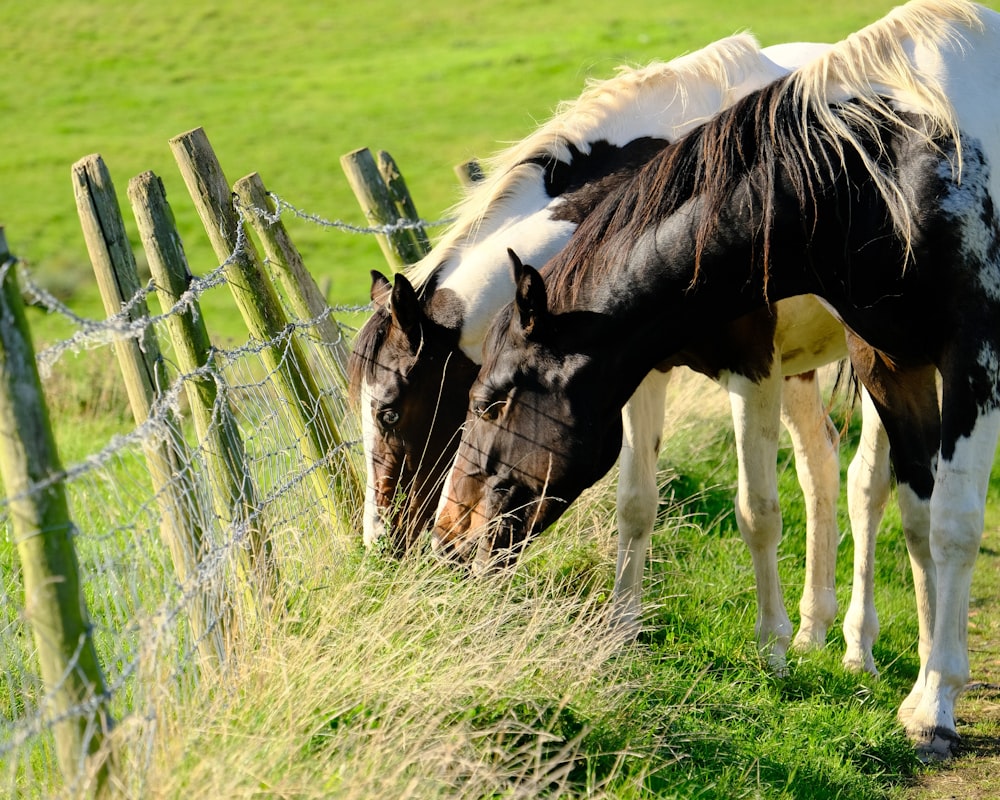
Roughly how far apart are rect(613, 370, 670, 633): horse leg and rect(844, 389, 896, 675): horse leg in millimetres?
890

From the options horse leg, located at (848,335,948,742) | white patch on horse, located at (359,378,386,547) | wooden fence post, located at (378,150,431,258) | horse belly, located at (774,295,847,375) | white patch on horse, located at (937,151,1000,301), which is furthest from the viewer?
wooden fence post, located at (378,150,431,258)

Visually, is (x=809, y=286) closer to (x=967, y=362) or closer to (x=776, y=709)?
(x=967, y=362)

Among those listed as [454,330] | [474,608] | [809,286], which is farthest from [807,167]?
[474,608]

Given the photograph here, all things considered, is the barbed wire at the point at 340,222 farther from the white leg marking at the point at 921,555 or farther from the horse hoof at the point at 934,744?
the horse hoof at the point at 934,744

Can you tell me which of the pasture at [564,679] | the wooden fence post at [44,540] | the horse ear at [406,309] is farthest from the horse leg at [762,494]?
the wooden fence post at [44,540]

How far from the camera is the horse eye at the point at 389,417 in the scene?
14.8ft

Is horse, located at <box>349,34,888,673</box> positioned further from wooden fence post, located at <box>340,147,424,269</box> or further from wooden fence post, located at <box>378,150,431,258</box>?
wooden fence post, located at <box>378,150,431,258</box>

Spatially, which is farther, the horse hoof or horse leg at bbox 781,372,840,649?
horse leg at bbox 781,372,840,649

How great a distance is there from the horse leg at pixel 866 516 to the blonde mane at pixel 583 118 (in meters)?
1.52

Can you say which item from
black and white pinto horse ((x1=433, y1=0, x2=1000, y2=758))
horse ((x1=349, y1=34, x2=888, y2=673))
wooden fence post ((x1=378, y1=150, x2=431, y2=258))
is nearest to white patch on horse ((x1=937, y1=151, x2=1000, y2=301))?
black and white pinto horse ((x1=433, y1=0, x2=1000, y2=758))

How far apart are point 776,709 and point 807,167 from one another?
75.5 inches

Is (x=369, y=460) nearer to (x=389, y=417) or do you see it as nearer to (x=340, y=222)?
(x=389, y=417)

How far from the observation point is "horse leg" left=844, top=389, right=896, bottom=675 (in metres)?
4.69

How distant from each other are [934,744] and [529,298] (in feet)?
6.76
